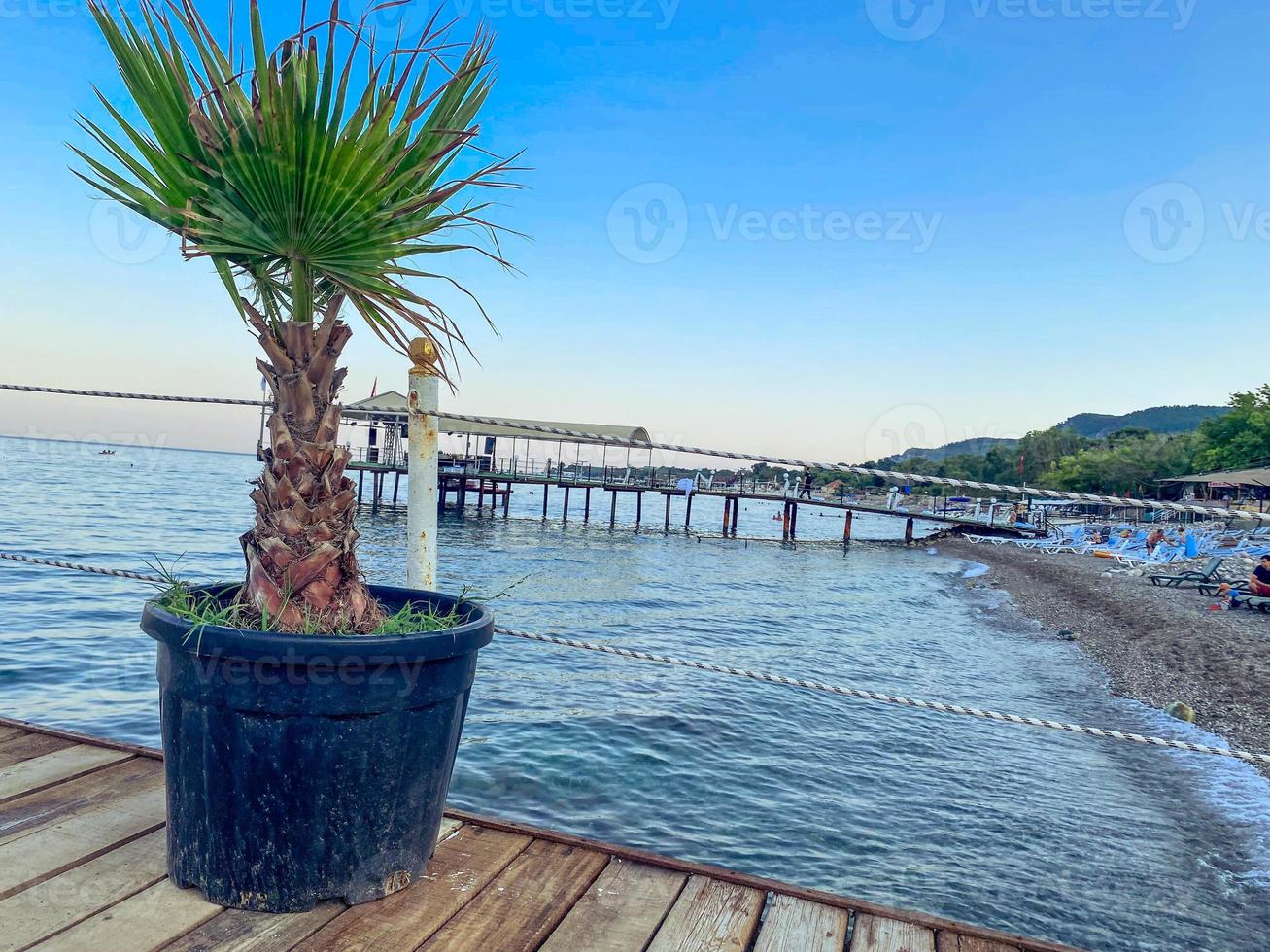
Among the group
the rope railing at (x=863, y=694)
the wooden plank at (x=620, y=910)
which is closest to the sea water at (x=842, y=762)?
the rope railing at (x=863, y=694)

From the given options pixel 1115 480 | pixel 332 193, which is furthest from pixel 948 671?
pixel 1115 480

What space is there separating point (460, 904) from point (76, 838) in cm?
113

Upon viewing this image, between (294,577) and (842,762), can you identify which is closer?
(294,577)

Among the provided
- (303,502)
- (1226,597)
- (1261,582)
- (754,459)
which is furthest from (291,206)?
(1226,597)

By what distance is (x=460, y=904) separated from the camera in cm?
197

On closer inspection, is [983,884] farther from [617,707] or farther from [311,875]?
[617,707]

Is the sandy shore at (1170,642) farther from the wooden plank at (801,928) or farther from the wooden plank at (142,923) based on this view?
the wooden plank at (142,923)

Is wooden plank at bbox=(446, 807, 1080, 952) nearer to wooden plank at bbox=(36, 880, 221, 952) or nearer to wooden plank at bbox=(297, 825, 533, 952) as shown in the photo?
wooden plank at bbox=(297, 825, 533, 952)

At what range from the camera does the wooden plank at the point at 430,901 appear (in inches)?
70.7

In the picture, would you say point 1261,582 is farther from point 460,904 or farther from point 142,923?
point 142,923

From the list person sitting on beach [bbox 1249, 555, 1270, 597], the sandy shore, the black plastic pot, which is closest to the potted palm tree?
the black plastic pot

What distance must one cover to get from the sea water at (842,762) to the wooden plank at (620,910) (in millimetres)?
2525

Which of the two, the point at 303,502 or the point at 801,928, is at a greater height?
the point at 303,502

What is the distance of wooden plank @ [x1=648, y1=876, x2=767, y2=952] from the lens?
6.21 feet
